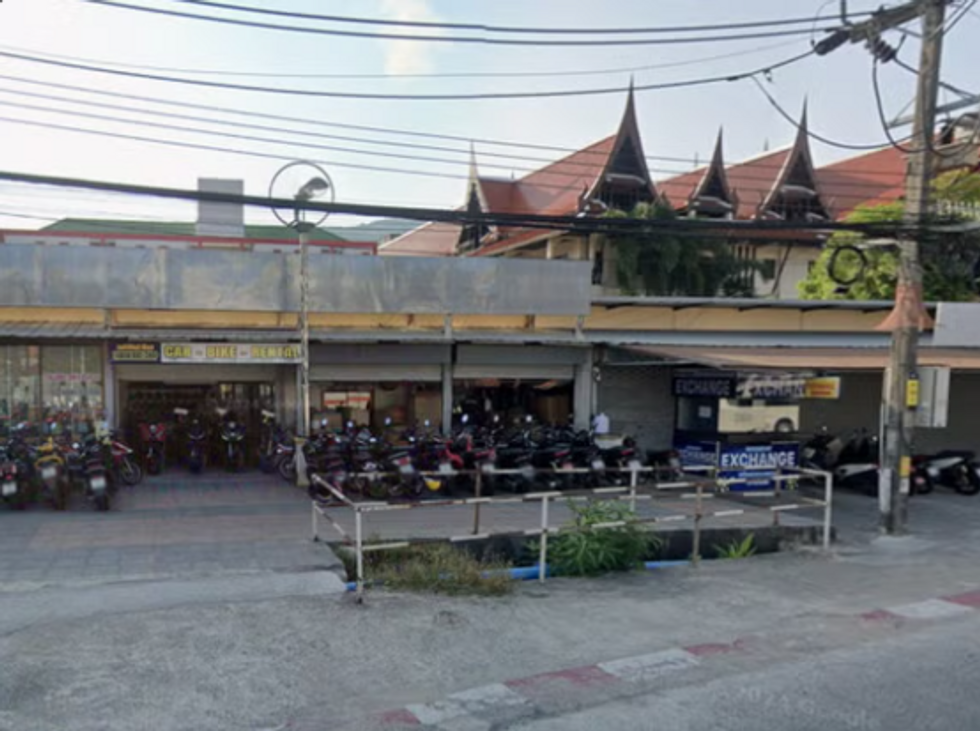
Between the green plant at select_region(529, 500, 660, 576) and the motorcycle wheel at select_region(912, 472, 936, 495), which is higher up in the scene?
the green plant at select_region(529, 500, 660, 576)

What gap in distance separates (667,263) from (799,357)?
31.2 ft

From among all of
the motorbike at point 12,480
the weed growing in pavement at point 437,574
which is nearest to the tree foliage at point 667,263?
the weed growing in pavement at point 437,574

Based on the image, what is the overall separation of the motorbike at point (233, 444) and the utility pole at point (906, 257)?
11.2m

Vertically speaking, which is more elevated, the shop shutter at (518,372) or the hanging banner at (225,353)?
the hanging banner at (225,353)

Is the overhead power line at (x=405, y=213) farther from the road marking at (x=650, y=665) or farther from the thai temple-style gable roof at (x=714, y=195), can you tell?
the thai temple-style gable roof at (x=714, y=195)

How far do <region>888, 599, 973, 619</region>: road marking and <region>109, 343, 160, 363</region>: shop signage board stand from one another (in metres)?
12.3

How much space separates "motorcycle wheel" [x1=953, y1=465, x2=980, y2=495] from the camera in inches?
609

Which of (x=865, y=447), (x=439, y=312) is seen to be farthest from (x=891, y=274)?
(x=439, y=312)

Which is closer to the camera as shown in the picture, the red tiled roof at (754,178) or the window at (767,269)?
the window at (767,269)

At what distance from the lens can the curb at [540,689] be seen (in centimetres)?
509

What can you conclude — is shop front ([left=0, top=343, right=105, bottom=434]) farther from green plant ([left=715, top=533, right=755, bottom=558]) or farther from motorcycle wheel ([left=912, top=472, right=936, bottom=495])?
motorcycle wheel ([left=912, top=472, right=936, bottom=495])

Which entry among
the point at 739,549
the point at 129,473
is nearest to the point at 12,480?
the point at 129,473

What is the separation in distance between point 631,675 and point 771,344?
45.9 ft

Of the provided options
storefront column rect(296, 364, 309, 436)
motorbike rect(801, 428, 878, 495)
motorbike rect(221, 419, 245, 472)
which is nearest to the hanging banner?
storefront column rect(296, 364, 309, 436)
